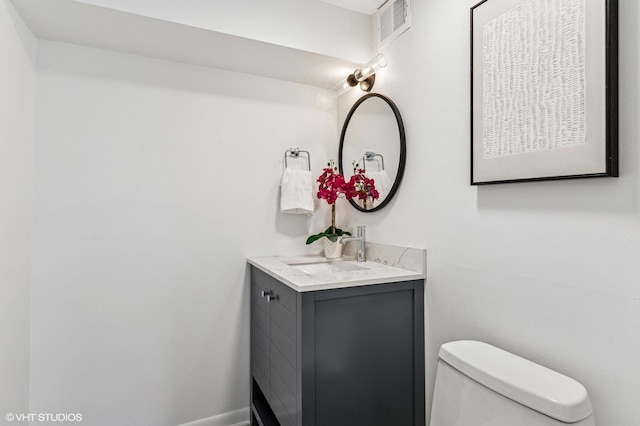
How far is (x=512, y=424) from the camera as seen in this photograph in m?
0.90

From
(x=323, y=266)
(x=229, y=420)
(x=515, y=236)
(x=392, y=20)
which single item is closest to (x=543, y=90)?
(x=515, y=236)

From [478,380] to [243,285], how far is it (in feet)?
4.55

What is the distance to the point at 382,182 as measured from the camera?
185cm

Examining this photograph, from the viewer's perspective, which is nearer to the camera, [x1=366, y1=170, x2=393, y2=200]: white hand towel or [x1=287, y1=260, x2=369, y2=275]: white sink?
[x1=366, y1=170, x2=393, y2=200]: white hand towel

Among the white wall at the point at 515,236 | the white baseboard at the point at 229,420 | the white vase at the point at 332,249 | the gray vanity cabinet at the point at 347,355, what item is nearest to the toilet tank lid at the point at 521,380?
the white wall at the point at 515,236

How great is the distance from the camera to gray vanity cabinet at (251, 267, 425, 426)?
133cm

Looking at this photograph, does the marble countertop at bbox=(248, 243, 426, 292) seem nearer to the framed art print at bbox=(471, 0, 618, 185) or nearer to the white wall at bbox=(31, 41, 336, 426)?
Answer: the white wall at bbox=(31, 41, 336, 426)

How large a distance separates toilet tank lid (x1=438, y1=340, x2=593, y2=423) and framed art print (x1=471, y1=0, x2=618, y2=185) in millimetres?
583

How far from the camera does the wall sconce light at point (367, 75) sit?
183cm

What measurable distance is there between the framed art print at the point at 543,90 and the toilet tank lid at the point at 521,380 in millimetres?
583

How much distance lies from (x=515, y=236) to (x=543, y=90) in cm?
48

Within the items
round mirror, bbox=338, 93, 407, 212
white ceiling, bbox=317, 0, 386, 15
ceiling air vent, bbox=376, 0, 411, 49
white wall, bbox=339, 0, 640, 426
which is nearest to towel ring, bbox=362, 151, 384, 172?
round mirror, bbox=338, 93, 407, 212

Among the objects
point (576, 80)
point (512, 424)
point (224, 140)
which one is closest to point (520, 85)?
point (576, 80)

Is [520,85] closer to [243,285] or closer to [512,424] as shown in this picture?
[512,424]
